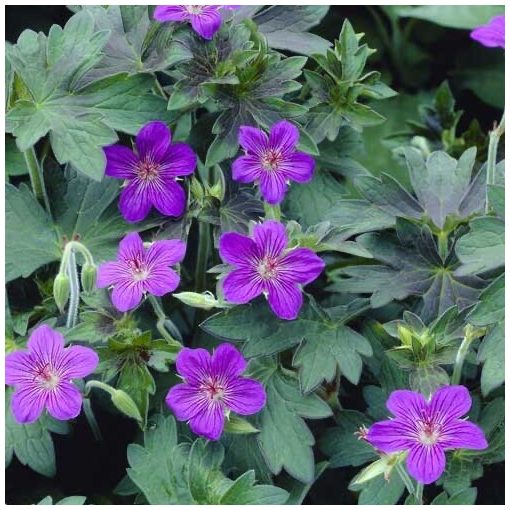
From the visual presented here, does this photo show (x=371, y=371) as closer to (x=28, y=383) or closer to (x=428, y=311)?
(x=428, y=311)

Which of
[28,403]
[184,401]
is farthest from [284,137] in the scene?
[28,403]

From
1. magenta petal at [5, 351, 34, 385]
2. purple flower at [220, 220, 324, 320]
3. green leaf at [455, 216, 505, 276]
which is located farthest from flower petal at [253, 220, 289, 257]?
magenta petal at [5, 351, 34, 385]

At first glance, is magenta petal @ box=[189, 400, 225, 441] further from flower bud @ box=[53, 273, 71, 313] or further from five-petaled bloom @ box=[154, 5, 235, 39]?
five-petaled bloom @ box=[154, 5, 235, 39]

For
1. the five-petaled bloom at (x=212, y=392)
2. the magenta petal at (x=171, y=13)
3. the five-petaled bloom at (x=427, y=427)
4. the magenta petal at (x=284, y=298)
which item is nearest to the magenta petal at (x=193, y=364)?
the five-petaled bloom at (x=212, y=392)

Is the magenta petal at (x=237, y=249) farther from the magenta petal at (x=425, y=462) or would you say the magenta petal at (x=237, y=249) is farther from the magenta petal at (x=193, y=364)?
the magenta petal at (x=425, y=462)

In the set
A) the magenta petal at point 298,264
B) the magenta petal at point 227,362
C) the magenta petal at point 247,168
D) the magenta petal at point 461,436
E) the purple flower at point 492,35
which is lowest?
the magenta petal at point 461,436

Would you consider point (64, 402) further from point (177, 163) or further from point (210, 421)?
point (177, 163)

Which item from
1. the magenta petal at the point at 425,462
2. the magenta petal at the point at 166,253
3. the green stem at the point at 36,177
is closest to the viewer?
the magenta petal at the point at 425,462

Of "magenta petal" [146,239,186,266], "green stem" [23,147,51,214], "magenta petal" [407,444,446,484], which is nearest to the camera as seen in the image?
"magenta petal" [407,444,446,484]
